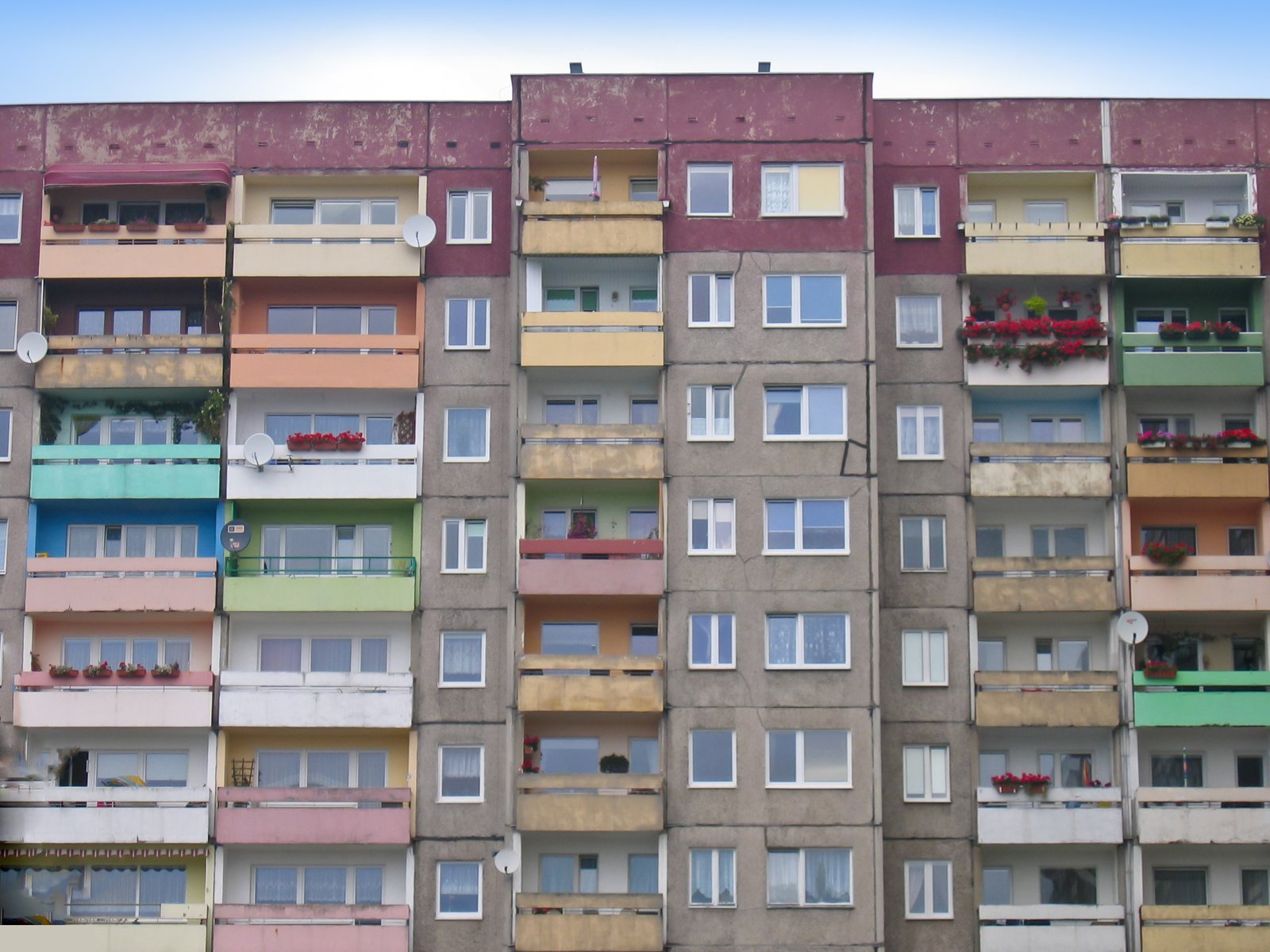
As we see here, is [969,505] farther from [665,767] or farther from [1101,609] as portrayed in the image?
[665,767]

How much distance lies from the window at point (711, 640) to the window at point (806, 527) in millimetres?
2108

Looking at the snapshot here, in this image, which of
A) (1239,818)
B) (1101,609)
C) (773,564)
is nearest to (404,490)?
(773,564)

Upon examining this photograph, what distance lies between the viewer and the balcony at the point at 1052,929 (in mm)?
47719

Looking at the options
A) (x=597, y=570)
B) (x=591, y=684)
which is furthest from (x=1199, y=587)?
(x=591, y=684)

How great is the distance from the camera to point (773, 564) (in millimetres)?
48406

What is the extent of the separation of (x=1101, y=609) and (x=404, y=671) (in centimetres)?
1784

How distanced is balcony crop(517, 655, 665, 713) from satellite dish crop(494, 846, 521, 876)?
3.47m

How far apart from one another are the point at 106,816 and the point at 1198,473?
94.7 feet

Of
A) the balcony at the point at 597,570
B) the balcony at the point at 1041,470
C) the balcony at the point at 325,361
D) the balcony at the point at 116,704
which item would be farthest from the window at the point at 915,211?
the balcony at the point at 116,704

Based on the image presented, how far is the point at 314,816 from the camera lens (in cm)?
4803

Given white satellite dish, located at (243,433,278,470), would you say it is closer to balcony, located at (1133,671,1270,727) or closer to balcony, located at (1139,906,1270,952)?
balcony, located at (1133,671,1270,727)

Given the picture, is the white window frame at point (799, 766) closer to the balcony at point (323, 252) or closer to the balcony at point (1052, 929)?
the balcony at point (1052, 929)

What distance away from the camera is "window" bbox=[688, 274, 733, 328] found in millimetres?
49656

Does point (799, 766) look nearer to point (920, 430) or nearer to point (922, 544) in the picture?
point (922, 544)
